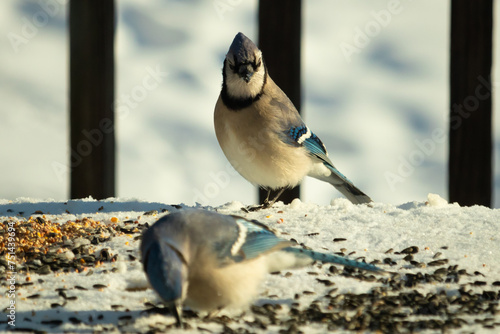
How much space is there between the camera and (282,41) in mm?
4645

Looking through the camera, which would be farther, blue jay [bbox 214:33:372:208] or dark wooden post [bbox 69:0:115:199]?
dark wooden post [bbox 69:0:115:199]

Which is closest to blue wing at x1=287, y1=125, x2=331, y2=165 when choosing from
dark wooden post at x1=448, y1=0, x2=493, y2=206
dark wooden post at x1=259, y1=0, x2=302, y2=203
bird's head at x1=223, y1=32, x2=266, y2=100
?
dark wooden post at x1=259, y1=0, x2=302, y2=203

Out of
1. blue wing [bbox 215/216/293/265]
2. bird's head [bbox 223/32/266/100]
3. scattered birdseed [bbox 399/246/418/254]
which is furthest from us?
bird's head [bbox 223/32/266/100]

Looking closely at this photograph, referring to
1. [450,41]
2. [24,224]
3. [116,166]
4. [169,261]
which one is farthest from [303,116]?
[169,261]

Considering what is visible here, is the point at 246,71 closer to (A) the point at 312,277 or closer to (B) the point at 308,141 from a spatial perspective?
(B) the point at 308,141

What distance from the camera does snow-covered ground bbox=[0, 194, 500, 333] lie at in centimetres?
269

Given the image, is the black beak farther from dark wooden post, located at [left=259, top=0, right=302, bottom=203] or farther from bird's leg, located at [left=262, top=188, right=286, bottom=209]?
bird's leg, located at [left=262, top=188, right=286, bottom=209]

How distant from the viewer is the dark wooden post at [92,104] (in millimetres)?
4961

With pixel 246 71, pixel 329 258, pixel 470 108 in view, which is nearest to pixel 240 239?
pixel 329 258

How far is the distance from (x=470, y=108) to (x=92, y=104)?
2.78 meters

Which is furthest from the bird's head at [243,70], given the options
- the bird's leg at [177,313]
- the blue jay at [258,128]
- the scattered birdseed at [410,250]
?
the bird's leg at [177,313]

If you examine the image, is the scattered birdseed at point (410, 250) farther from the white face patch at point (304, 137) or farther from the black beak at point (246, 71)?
the black beak at point (246, 71)

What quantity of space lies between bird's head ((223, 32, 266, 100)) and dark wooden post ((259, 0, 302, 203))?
37 cm

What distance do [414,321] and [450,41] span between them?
8.41 ft
